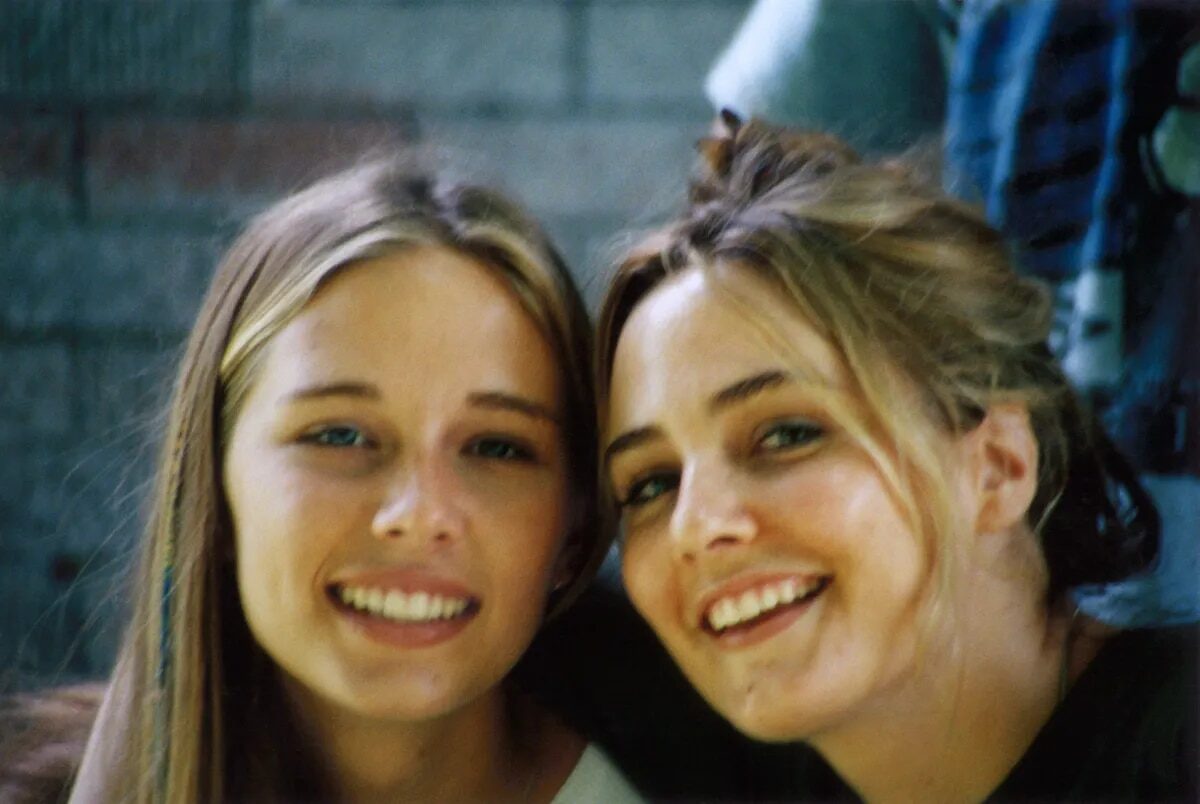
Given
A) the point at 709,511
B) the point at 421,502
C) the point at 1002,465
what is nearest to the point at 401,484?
the point at 421,502

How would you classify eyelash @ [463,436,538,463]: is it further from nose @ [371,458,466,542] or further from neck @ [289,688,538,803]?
neck @ [289,688,538,803]

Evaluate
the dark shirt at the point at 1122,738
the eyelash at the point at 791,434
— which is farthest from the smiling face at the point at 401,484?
the dark shirt at the point at 1122,738

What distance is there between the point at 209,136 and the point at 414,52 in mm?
94

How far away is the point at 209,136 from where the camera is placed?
0.60 meters

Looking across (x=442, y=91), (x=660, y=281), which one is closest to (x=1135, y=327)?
(x=660, y=281)

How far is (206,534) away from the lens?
24.1 inches

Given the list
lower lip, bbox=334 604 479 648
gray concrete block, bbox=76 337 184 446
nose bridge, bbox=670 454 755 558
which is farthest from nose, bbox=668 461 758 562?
gray concrete block, bbox=76 337 184 446

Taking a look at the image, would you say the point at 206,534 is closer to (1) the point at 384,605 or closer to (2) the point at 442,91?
(1) the point at 384,605

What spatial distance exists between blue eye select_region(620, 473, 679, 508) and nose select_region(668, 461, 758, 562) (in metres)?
0.02

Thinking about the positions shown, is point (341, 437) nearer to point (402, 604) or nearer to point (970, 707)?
point (402, 604)

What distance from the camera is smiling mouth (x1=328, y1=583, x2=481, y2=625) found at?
0.58m

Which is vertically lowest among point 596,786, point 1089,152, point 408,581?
point 596,786

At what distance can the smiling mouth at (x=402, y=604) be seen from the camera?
0.58 metres

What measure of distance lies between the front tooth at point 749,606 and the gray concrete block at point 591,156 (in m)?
0.16
